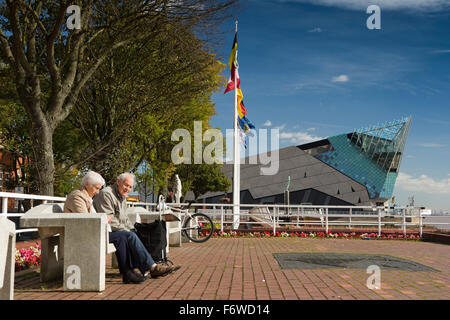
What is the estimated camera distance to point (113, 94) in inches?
687

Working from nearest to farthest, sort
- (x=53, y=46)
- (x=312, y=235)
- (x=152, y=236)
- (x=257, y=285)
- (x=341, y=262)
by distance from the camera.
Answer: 1. (x=257, y=285)
2. (x=152, y=236)
3. (x=341, y=262)
4. (x=53, y=46)
5. (x=312, y=235)

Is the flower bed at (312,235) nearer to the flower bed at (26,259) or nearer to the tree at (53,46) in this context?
the tree at (53,46)

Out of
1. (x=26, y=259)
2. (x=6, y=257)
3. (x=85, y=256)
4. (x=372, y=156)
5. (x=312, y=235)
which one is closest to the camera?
(x=6, y=257)

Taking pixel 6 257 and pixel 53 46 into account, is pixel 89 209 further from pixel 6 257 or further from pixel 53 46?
pixel 53 46

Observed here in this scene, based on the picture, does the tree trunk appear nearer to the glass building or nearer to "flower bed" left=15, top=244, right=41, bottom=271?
"flower bed" left=15, top=244, right=41, bottom=271

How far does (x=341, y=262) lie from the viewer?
8.23 meters

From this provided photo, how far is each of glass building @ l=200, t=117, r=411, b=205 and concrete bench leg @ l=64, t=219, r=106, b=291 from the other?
235ft

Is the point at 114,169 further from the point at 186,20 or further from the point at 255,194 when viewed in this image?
the point at 255,194

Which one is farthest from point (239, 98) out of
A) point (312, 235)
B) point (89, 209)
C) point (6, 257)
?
point (6, 257)

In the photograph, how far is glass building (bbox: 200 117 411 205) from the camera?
73250mm

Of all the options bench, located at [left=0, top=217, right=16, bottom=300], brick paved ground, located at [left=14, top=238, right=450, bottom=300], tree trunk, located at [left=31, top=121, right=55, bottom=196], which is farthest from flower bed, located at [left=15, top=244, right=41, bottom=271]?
tree trunk, located at [left=31, top=121, right=55, bottom=196]

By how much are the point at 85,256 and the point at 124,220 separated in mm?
1105

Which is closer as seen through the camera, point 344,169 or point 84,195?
point 84,195
